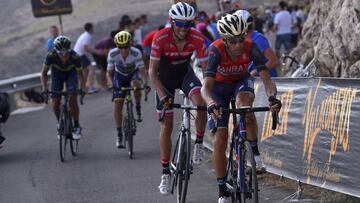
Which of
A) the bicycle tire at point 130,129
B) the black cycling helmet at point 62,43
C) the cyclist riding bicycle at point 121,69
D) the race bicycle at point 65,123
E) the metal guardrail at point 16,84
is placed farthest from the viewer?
the metal guardrail at point 16,84

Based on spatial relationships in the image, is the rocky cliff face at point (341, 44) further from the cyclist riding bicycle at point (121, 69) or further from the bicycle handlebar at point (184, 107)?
the bicycle handlebar at point (184, 107)

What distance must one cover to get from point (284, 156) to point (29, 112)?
43.2 ft

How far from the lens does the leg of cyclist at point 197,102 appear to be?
32.7 feet

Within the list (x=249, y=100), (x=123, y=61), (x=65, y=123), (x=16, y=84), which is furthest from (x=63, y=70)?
(x=16, y=84)

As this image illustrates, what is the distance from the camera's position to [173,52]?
10.1 meters

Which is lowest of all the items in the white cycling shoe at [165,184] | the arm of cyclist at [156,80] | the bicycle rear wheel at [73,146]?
the bicycle rear wheel at [73,146]

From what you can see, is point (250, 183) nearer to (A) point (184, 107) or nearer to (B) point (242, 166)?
(B) point (242, 166)

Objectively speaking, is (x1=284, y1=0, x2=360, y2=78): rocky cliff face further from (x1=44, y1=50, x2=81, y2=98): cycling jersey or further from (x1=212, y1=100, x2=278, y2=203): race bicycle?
(x1=44, y1=50, x2=81, y2=98): cycling jersey

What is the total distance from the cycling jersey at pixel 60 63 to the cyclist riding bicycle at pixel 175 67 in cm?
429

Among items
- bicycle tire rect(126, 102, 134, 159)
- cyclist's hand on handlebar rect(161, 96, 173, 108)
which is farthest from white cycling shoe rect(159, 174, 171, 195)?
bicycle tire rect(126, 102, 134, 159)

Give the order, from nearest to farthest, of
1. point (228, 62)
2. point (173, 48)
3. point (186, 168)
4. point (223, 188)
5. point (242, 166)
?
point (242, 166) < point (223, 188) < point (228, 62) < point (186, 168) < point (173, 48)

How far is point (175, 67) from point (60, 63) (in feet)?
14.6

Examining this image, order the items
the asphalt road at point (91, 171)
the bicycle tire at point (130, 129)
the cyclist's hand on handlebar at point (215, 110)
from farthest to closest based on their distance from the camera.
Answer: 1. the bicycle tire at point (130, 129)
2. the asphalt road at point (91, 171)
3. the cyclist's hand on handlebar at point (215, 110)

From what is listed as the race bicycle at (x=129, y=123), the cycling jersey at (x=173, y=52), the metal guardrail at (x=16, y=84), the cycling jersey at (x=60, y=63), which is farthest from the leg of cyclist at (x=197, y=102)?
the metal guardrail at (x=16, y=84)
